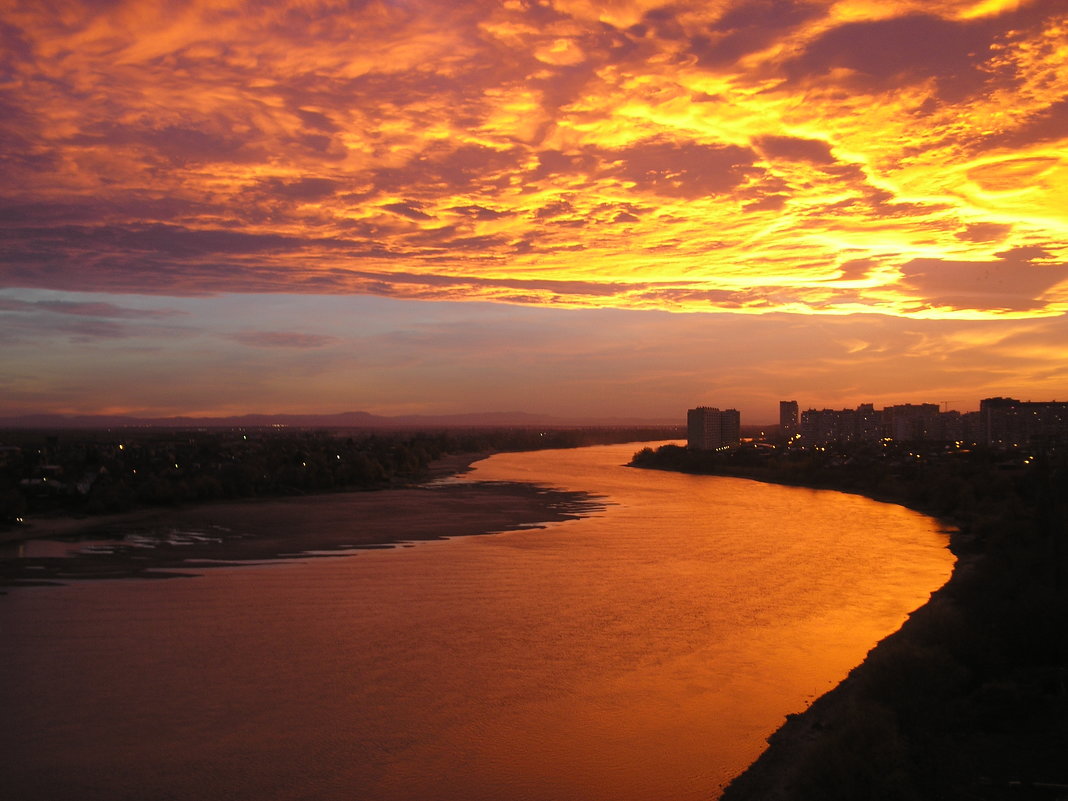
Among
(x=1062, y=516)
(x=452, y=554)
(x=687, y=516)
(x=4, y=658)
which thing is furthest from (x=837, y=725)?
(x=687, y=516)

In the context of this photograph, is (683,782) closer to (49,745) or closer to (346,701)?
(346,701)

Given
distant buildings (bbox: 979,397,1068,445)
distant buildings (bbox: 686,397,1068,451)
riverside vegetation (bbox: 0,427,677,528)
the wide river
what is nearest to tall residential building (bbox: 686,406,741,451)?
distant buildings (bbox: 686,397,1068,451)

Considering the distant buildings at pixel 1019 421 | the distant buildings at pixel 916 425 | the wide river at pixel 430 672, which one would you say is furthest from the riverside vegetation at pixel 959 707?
the distant buildings at pixel 1019 421

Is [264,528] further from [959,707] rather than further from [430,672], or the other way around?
[959,707]

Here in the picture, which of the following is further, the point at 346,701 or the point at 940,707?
the point at 346,701

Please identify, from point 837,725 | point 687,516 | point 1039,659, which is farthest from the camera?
point 687,516

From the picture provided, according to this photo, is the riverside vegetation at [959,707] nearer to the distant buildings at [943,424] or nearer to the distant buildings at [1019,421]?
the distant buildings at [943,424]

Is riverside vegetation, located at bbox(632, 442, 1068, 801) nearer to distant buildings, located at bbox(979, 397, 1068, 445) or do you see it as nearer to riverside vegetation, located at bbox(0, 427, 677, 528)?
riverside vegetation, located at bbox(0, 427, 677, 528)
